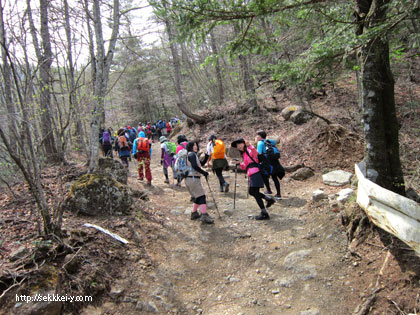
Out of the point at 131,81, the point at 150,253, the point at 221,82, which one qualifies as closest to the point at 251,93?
the point at 221,82

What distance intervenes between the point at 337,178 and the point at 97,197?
685 centimetres

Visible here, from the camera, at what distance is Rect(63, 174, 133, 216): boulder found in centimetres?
521

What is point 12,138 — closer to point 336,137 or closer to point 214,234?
point 214,234

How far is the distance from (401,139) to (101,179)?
9.93 meters

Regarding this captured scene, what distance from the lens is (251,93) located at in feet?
45.9

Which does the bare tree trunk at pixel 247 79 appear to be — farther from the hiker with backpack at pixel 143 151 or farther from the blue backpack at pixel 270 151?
the blue backpack at pixel 270 151

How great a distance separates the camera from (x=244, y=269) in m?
4.28

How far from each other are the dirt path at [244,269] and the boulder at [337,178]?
182 centimetres

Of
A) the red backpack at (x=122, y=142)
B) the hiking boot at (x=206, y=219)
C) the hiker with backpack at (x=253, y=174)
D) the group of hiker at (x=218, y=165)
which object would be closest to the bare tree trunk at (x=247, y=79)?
the group of hiker at (x=218, y=165)

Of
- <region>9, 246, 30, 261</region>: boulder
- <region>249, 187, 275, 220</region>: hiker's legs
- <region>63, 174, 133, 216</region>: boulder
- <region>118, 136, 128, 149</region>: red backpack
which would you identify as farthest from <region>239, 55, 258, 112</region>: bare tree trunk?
<region>9, 246, 30, 261</region>: boulder

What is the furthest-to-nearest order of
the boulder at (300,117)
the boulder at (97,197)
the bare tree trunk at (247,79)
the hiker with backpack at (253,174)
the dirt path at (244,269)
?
the bare tree trunk at (247,79)
the boulder at (300,117)
the hiker with backpack at (253,174)
the boulder at (97,197)
the dirt path at (244,269)

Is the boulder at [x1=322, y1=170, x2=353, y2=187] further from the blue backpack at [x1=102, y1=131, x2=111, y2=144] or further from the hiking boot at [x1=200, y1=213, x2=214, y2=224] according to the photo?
the blue backpack at [x1=102, y1=131, x2=111, y2=144]

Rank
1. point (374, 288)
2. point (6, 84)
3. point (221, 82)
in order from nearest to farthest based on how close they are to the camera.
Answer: point (374, 288)
point (6, 84)
point (221, 82)

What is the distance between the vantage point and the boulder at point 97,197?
5.21 meters
